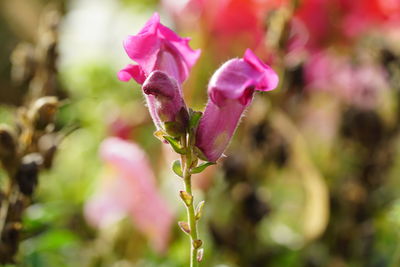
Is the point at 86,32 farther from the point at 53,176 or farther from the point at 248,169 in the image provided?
the point at 248,169

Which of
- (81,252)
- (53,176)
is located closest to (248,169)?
(81,252)

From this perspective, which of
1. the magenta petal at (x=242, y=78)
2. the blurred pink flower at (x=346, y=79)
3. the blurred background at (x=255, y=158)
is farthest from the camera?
the blurred pink flower at (x=346, y=79)

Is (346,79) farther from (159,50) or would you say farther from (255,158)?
(159,50)

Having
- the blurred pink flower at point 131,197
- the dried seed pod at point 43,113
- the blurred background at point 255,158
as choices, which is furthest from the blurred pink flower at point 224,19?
the dried seed pod at point 43,113

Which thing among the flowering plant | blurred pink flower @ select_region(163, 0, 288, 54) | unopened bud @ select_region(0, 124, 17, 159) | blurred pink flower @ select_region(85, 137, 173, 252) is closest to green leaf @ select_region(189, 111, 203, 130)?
the flowering plant

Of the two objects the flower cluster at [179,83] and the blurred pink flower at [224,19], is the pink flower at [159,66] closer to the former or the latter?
the flower cluster at [179,83]

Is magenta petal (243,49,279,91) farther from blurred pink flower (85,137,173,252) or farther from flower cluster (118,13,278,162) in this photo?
blurred pink flower (85,137,173,252)

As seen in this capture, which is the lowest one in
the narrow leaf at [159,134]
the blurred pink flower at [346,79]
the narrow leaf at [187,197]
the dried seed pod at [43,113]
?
the narrow leaf at [187,197]
